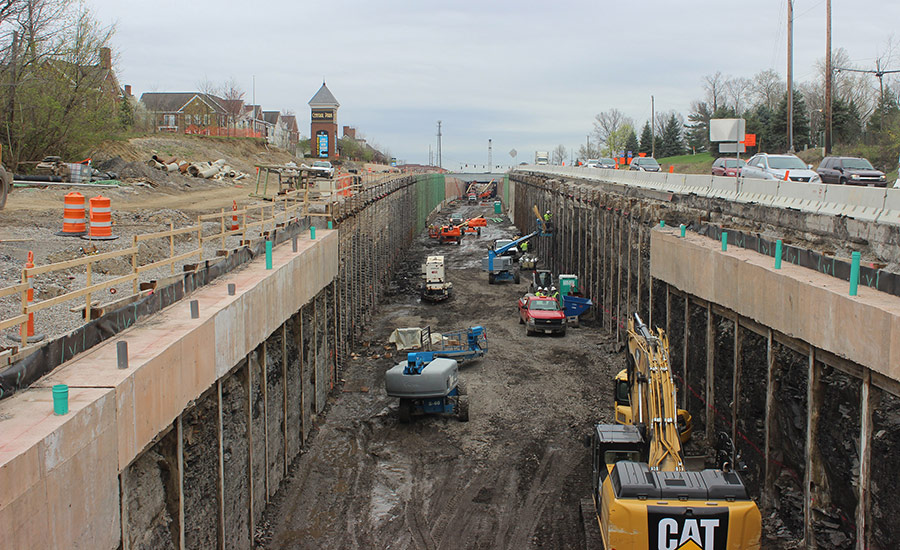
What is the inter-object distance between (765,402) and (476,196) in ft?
406

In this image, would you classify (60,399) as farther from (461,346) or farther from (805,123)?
(805,123)

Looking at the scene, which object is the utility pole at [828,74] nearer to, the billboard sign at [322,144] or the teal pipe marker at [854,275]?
the teal pipe marker at [854,275]

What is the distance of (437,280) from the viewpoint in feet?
130

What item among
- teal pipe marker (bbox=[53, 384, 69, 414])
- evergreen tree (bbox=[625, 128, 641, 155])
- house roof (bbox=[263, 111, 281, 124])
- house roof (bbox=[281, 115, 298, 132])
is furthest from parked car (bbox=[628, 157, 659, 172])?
house roof (bbox=[281, 115, 298, 132])

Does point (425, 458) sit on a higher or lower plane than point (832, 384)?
lower

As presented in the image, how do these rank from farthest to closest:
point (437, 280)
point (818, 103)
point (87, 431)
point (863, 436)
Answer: point (818, 103)
point (437, 280)
point (863, 436)
point (87, 431)

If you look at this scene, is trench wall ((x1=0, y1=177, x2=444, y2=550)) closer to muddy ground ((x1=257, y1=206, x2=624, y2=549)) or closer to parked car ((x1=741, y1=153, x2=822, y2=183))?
muddy ground ((x1=257, y1=206, x2=624, y2=549))

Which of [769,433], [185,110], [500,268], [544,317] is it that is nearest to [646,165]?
[500,268]

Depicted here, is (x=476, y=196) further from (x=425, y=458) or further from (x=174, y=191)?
(x=425, y=458)

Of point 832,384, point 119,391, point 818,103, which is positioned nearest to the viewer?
point 119,391

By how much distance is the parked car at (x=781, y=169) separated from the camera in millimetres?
29219

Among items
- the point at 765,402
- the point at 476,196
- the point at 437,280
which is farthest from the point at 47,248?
the point at 476,196

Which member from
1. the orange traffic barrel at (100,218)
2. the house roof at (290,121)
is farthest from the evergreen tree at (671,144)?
the orange traffic barrel at (100,218)

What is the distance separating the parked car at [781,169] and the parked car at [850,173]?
573mm
